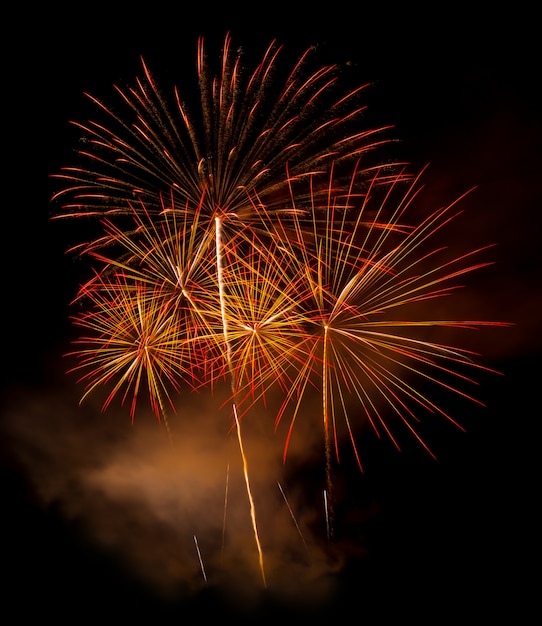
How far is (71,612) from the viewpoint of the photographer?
1526 centimetres

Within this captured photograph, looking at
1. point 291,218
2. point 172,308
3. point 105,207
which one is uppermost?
point 105,207

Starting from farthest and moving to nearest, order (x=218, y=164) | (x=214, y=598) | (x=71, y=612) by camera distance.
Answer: (x=71, y=612)
(x=214, y=598)
(x=218, y=164)

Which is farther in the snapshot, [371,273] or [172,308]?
[172,308]

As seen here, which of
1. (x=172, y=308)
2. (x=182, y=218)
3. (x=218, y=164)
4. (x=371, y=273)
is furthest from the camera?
(x=172, y=308)

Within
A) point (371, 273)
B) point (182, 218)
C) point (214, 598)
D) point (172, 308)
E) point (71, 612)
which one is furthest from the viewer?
point (71, 612)

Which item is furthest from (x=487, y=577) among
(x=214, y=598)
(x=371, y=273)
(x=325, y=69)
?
(x=325, y=69)

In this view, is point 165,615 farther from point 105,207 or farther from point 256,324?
point 105,207

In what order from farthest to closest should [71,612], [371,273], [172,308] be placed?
1. [71,612]
2. [172,308]
3. [371,273]

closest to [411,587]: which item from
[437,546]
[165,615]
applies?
[437,546]

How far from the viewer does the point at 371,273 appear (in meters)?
6.64

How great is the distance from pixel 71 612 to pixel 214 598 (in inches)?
246

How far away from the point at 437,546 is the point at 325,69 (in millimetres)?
18397

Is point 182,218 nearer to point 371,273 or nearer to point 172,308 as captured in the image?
point 172,308

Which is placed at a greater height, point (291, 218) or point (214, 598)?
point (291, 218)
